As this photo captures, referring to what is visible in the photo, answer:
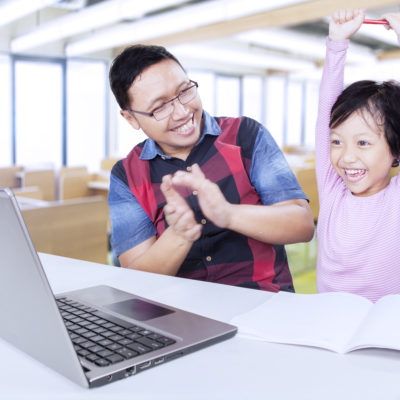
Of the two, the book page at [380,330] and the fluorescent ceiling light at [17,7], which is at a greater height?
the fluorescent ceiling light at [17,7]

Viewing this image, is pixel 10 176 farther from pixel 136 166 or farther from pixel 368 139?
pixel 368 139

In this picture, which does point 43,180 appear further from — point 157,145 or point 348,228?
point 348,228

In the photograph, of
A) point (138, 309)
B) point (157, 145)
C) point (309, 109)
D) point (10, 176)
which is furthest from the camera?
point (309, 109)

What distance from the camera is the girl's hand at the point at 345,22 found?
1319 millimetres

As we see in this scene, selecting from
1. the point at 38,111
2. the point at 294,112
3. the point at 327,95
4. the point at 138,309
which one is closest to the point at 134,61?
the point at 327,95

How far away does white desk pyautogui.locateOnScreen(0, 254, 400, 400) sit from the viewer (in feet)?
2.03

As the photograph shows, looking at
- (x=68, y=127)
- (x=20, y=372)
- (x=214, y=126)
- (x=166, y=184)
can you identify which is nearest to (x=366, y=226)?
(x=214, y=126)

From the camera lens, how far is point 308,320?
833mm

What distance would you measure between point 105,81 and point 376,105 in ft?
22.5

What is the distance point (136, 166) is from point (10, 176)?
3754mm

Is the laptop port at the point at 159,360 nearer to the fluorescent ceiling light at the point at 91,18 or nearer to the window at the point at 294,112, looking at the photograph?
the fluorescent ceiling light at the point at 91,18

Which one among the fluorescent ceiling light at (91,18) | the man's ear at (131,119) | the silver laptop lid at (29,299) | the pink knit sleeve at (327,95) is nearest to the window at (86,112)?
the fluorescent ceiling light at (91,18)

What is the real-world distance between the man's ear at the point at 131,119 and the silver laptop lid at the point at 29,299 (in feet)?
2.87

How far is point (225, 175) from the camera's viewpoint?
4.83 ft
